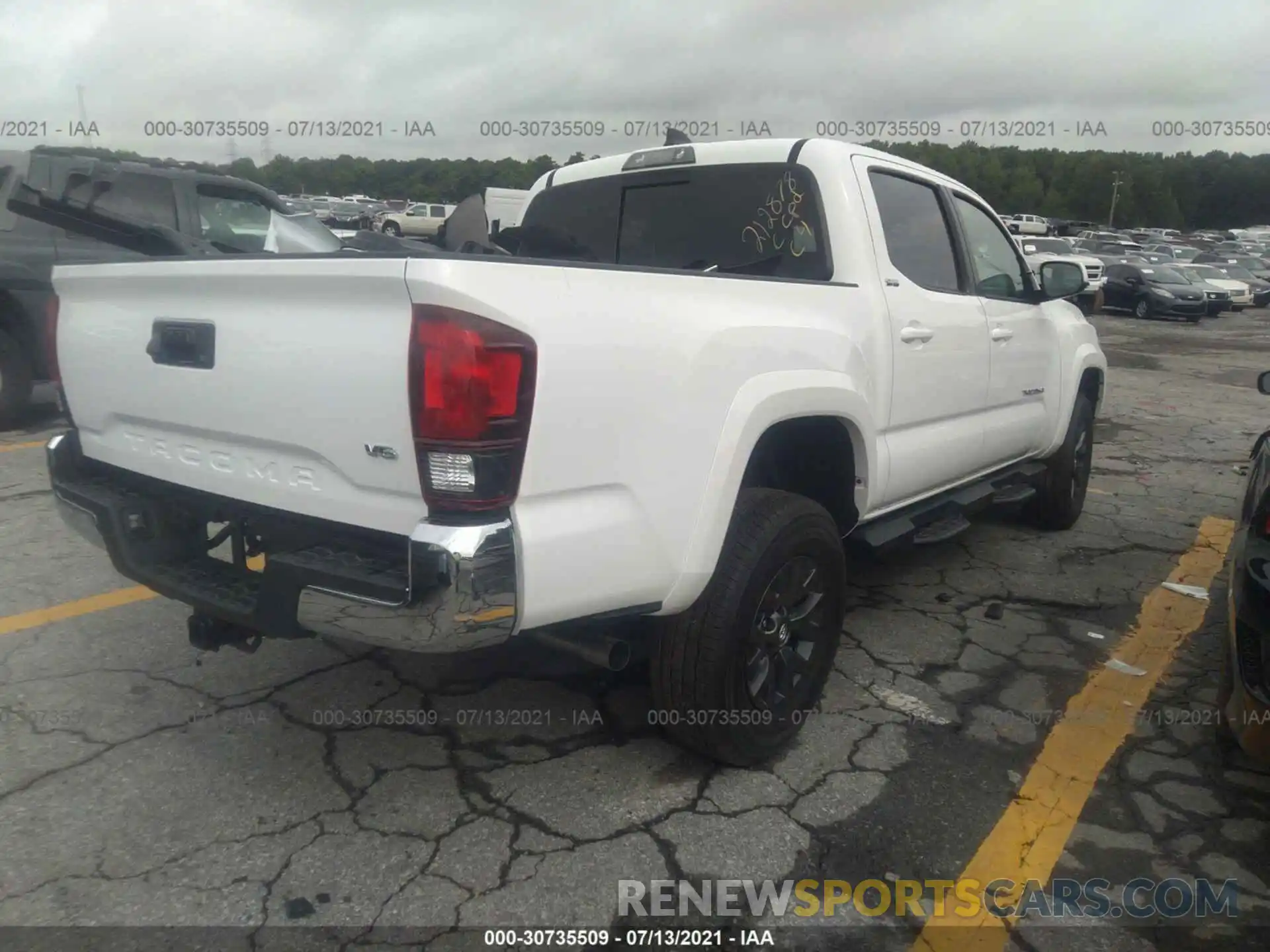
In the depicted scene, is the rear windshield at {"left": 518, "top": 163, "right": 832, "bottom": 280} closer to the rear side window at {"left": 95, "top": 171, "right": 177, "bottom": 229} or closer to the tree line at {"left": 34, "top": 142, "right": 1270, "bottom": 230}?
the rear side window at {"left": 95, "top": 171, "right": 177, "bottom": 229}

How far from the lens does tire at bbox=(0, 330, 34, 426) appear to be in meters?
6.90

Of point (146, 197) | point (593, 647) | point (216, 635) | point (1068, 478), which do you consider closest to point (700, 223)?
point (593, 647)

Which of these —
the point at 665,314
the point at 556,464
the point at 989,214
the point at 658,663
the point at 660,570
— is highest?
the point at 989,214

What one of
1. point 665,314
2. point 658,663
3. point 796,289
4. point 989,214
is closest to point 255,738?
point 658,663

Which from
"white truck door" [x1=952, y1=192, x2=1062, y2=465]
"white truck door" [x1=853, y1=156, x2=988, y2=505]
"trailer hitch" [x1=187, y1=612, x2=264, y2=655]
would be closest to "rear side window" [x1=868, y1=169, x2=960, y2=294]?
"white truck door" [x1=853, y1=156, x2=988, y2=505]

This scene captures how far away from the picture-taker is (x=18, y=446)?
664 centimetres

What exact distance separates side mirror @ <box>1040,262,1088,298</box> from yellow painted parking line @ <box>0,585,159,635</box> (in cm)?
433

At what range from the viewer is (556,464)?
2.13 m

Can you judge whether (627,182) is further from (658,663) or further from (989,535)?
(989,535)

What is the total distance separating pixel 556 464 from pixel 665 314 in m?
0.52

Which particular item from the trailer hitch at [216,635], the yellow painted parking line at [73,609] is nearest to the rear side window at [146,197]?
the yellow painted parking line at [73,609]

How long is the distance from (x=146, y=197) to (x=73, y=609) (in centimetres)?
408

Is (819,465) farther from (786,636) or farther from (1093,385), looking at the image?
(1093,385)

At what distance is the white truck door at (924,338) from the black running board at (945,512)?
0.09 meters
